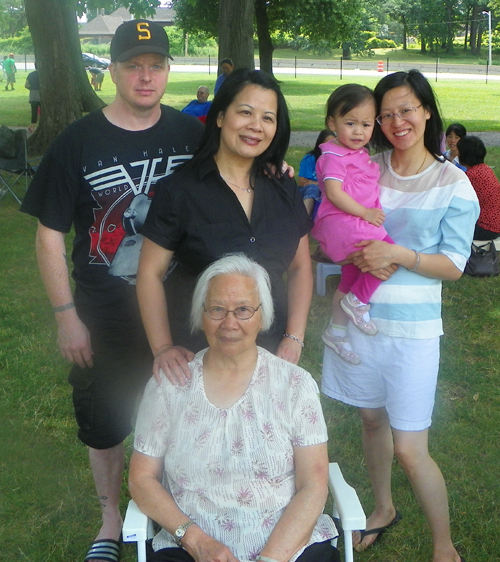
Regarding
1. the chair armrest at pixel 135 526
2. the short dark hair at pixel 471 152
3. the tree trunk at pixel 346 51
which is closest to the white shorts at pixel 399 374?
the chair armrest at pixel 135 526

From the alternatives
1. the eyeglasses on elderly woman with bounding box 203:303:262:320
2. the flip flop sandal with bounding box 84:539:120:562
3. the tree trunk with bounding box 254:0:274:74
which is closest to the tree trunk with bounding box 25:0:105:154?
the flip flop sandal with bounding box 84:539:120:562

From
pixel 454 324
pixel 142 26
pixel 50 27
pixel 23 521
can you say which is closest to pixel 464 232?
pixel 142 26

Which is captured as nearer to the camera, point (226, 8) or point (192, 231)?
point (192, 231)

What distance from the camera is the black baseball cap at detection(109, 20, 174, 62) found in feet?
8.34

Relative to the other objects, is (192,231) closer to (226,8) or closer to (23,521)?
(23,521)

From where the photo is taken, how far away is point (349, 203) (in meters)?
2.74

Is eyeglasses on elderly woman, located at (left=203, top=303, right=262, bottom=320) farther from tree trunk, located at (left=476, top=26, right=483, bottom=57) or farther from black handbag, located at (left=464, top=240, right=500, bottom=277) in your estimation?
tree trunk, located at (left=476, top=26, right=483, bottom=57)

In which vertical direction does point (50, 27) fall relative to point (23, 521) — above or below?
above

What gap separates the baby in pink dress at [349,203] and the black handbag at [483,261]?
13.9 feet

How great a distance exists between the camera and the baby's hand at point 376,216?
8.63 feet

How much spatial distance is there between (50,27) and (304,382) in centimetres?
1125

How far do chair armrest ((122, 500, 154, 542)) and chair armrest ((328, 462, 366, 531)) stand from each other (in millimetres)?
654

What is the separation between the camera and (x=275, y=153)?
253 cm

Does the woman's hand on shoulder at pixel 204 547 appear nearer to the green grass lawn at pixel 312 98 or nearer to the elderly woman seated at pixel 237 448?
the elderly woman seated at pixel 237 448
